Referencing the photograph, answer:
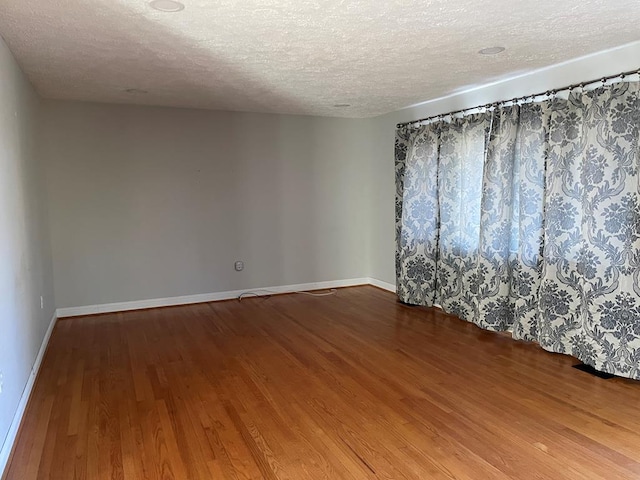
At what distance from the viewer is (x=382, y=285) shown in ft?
20.2

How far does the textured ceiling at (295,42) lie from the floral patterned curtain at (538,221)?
0.48 metres

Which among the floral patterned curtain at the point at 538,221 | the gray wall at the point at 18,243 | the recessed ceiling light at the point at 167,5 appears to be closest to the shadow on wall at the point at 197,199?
the gray wall at the point at 18,243

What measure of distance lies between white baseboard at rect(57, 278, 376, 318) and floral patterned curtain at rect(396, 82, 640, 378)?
1240 millimetres

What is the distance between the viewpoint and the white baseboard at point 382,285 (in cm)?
598

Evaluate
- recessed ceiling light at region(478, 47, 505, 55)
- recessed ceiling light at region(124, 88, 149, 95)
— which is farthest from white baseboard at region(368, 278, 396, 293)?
recessed ceiling light at region(124, 88, 149, 95)

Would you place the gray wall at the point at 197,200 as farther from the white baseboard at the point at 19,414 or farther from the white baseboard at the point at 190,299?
the white baseboard at the point at 19,414

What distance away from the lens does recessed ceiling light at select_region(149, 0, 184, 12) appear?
7.63ft

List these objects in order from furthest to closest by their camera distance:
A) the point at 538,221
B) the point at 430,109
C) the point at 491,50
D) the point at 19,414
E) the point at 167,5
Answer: the point at 430,109, the point at 538,221, the point at 491,50, the point at 19,414, the point at 167,5

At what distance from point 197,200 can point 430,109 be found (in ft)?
9.19

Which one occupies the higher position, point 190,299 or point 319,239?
point 319,239

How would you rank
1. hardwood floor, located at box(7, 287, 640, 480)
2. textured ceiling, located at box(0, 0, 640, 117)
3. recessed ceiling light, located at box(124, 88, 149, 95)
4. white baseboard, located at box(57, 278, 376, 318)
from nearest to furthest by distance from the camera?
hardwood floor, located at box(7, 287, 640, 480) < textured ceiling, located at box(0, 0, 640, 117) < recessed ceiling light, located at box(124, 88, 149, 95) < white baseboard, located at box(57, 278, 376, 318)

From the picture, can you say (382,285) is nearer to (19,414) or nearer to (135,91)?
(135,91)

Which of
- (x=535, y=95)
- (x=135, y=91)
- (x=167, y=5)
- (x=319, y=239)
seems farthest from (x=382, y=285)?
(x=167, y=5)

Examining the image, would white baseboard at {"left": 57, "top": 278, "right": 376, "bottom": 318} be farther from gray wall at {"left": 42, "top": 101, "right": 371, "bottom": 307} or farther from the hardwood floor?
the hardwood floor
